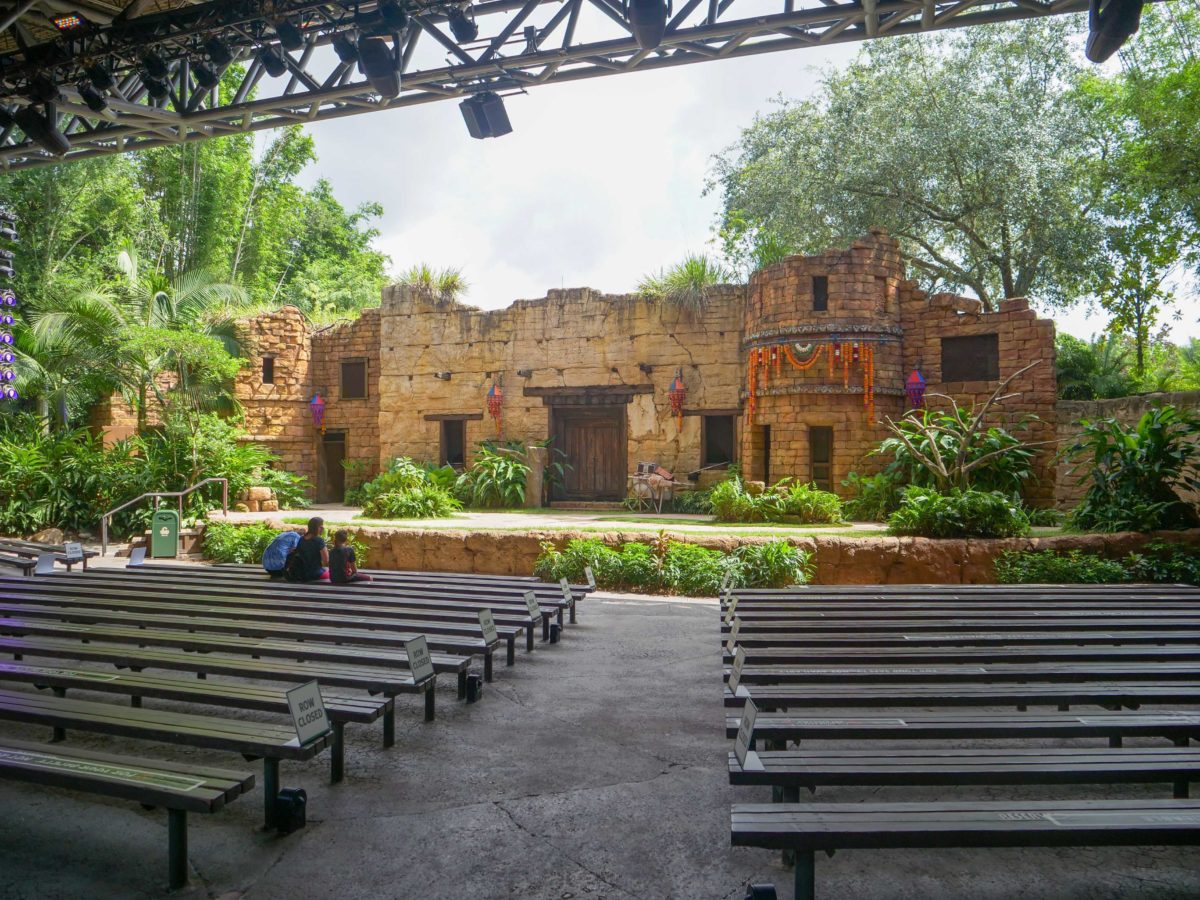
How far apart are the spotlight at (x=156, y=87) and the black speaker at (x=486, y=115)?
2.86 metres

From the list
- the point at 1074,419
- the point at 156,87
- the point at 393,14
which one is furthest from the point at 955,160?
the point at 156,87

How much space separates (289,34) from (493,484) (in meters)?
9.95

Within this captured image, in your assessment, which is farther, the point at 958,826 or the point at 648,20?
the point at 648,20

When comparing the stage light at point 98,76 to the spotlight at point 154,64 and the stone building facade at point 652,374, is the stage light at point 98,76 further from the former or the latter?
the stone building facade at point 652,374

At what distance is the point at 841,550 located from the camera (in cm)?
946

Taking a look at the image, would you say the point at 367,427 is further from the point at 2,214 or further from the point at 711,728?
the point at 711,728

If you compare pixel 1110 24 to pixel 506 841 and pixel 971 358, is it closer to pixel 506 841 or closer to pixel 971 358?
pixel 506 841

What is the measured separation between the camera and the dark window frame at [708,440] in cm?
1565

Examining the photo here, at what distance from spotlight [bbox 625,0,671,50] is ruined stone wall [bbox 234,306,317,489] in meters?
14.1

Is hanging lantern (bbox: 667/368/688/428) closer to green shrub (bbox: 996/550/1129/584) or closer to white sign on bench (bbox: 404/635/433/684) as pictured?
green shrub (bbox: 996/550/1129/584)

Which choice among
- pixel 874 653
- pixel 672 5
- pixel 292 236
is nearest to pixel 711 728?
pixel 874 653

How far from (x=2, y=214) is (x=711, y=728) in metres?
10.1

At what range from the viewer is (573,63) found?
24.6ft

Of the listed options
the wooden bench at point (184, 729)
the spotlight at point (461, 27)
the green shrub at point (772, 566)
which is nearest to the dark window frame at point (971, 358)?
the green shrub at point (772, 566)
